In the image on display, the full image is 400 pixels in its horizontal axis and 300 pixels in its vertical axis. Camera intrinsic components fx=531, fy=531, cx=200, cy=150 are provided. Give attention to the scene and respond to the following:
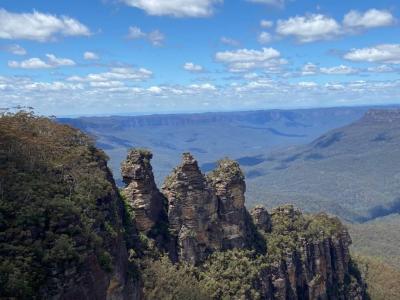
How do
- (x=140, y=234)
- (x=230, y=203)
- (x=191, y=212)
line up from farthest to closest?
(x=230, y=203) < (x=191, y=212) < (x=140, y=234)

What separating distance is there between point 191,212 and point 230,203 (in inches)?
242

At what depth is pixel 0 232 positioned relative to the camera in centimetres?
2419

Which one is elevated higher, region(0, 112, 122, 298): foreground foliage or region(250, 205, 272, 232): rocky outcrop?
region(0, 112, 122, 298): foreground foliage

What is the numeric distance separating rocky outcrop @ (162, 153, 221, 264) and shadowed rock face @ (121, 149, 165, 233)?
2583 mm

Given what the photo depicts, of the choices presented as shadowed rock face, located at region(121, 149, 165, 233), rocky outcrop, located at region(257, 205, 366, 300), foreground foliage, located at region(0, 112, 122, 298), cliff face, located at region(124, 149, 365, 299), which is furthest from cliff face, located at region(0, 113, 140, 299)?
rocky outcrop, located at region(257, 205, 366, 300)

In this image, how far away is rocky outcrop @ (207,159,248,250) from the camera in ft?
178

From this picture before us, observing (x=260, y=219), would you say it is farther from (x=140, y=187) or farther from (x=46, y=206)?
(x=46, y=206)

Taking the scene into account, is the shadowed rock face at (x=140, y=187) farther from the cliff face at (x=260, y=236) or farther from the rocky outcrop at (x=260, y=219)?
the rocky outcrop at (x=260, y=219)

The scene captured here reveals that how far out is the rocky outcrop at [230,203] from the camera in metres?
54.3

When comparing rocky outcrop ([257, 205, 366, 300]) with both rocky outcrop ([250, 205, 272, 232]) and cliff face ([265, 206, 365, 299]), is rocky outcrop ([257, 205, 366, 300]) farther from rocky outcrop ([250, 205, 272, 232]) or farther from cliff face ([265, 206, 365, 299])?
rocky outcrop ([250, 205, 272, 232])

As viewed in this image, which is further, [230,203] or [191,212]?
[230,203]

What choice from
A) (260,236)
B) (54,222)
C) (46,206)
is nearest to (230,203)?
(260,236)

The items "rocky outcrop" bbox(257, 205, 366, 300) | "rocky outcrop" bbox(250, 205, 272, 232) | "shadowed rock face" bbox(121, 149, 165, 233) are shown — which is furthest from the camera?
"rocky outcrop" bbox(250, 205, 272, 232)

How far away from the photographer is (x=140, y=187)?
1880 inches
